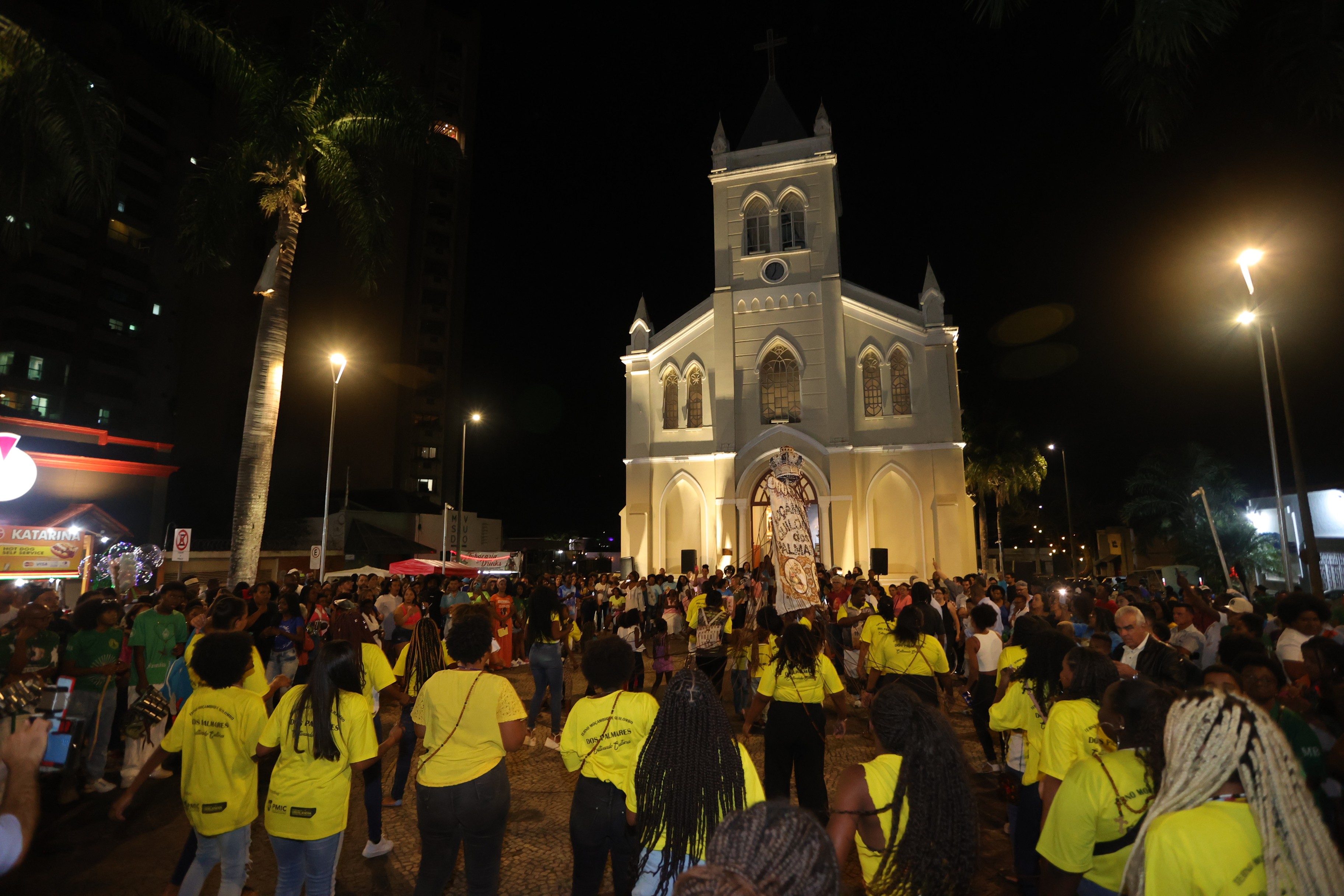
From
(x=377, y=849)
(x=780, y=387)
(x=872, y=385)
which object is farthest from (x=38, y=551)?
(x=872, y=385)

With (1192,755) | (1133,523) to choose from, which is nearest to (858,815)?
(1192,755)

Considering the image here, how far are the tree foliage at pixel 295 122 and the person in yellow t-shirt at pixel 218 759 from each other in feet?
39.1

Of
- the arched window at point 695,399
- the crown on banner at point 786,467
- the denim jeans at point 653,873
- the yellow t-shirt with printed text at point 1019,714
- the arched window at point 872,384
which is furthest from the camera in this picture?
the arched window at point 695,399

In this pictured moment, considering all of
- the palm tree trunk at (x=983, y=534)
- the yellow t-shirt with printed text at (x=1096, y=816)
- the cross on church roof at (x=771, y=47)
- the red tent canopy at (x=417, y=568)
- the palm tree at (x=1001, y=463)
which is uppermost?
the cross on church roof at (x=771, y=47)

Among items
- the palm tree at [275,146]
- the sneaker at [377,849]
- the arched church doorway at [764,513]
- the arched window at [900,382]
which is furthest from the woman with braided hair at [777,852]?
the arched window at [900,382]

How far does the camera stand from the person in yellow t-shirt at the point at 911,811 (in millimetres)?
2498

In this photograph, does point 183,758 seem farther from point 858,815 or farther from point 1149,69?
point 1149,69

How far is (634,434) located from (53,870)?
24.3 metres

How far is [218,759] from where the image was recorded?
12.3 feet

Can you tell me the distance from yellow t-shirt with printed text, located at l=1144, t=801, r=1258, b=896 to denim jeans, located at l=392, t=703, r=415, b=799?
15.4 feet

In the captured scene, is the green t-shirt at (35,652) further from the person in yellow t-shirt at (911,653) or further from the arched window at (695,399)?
the arched window at (695,399)

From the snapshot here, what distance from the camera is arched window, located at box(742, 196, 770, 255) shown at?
96.2 feet

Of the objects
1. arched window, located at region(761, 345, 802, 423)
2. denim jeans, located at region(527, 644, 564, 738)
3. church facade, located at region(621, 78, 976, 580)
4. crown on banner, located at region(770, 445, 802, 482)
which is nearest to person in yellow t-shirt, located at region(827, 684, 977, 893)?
denim jeans, located at region(527, 644, 564, 738)

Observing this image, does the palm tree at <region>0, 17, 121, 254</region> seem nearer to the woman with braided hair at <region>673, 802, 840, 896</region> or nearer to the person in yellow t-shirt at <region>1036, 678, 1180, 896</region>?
the woman with braided hair at <region>673, 802, 840, 896</region>
